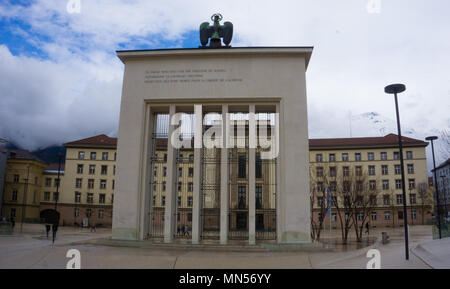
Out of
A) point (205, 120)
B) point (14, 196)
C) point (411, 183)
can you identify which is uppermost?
point (205, 120)

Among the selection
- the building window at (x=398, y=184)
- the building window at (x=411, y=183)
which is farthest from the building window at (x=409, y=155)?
the building window at (x=398, y=184)

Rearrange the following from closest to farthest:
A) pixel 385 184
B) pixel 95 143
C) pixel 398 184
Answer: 1. pixel 398 184
2. pixel 385 184
3. pixel 95 143

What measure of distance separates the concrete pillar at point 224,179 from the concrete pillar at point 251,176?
135cm

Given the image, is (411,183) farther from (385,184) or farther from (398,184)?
(385,184)

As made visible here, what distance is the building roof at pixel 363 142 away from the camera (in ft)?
209

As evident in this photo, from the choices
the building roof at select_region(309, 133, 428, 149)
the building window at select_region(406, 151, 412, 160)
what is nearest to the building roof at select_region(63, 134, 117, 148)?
the building roof at select_region(309, 133, 428, 149)

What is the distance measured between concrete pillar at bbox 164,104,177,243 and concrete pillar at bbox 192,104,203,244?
138cm

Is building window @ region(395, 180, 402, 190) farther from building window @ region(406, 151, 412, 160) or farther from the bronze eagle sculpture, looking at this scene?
the bronze eagle sculpture

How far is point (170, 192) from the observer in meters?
20.6

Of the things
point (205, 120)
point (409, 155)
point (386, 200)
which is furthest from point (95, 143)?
point (409, 155)

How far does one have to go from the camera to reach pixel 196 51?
2120 cm

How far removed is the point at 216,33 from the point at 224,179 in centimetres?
988

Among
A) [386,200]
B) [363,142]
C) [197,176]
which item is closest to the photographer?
[197,176]
